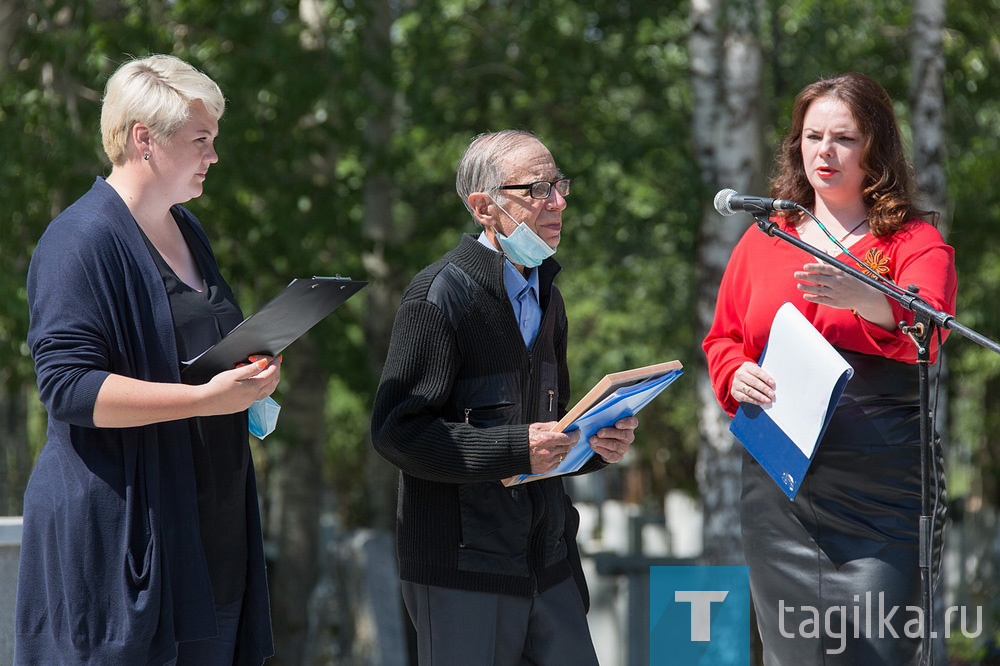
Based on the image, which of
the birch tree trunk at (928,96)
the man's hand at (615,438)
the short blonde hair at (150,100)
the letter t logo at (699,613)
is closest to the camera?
the short blonde hair at (150,100)

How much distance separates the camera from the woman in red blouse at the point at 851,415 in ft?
10.5

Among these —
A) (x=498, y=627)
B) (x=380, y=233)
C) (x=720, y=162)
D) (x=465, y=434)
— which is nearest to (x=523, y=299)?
(x=465, y=434)

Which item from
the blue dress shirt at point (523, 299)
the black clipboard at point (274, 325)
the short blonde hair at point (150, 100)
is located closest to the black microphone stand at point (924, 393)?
the blue dress shirt at point (523, 299)

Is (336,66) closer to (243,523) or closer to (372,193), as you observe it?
(372,193)

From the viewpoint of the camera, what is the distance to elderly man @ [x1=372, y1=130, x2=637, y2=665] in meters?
2.88

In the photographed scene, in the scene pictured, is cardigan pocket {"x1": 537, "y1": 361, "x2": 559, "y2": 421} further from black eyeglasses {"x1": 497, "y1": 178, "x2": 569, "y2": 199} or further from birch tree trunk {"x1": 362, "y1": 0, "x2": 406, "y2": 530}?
birch tree trunk {"x1": 362, "y1": 0, "x2": 406, "y2": 530}

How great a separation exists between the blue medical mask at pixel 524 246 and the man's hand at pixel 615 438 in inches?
19.4

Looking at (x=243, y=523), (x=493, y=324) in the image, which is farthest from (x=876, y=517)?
(x=243, y=523)

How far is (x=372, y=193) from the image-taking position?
11.3 m

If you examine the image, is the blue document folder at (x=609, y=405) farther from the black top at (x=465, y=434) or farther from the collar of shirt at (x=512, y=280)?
the collar of shirt at (x=512, y=280)

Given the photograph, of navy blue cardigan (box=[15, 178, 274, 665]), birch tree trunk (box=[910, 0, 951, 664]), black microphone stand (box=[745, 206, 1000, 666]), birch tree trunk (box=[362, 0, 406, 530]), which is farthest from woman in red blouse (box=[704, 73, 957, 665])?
birch tree trunk (box=[362, 0, 406, 530])

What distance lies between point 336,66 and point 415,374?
21.9ft

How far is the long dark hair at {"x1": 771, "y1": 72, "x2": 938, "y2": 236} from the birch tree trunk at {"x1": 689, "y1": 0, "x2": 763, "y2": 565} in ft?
13.6

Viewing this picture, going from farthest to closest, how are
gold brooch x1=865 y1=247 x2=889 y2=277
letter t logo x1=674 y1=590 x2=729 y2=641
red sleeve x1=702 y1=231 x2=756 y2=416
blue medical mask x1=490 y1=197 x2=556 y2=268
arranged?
letter t logo x1=674 y1=590 x2=729 y2=641 → red sleeve x1=702 y1=231 x2=756 y2=416 → gold brooch x1=865 y1=247 x2=889 y2=277 → blue medical mask x1=490 y1=197 x2=556 y2=268
